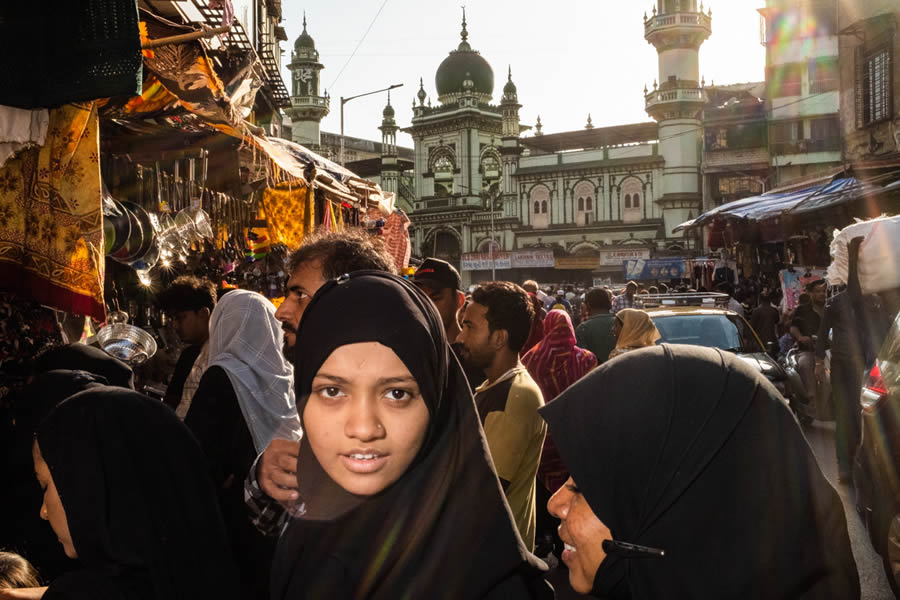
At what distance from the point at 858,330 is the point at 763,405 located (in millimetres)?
5795

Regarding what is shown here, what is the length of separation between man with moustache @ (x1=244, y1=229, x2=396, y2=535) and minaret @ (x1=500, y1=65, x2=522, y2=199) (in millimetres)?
57824

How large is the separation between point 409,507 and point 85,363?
2.15m

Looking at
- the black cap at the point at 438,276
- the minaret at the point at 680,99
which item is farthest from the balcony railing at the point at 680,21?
the black cap at the point at 438,276

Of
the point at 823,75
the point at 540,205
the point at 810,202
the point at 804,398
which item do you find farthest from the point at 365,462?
the point at 540,205

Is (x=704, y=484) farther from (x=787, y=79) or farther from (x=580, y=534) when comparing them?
(x=787, y=79)

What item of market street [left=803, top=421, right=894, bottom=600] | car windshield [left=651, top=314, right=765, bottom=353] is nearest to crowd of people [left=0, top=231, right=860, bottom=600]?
market street [left=803, top=421, right=894, bottom=600]

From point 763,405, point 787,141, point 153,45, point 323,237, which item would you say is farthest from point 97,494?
point 787,141

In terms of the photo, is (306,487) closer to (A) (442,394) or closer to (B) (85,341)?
(A) (442,394)

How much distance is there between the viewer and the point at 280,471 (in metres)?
2.32

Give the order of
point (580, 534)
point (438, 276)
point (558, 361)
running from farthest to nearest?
1. point (558, 361)
2. point (438, 276)
3. point (580, 534)

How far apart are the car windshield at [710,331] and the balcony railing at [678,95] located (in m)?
46.2

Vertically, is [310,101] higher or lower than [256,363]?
higher

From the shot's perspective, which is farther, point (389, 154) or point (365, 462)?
point (389, 154)

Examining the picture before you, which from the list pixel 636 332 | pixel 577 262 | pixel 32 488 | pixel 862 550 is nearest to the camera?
pixel 32 488
